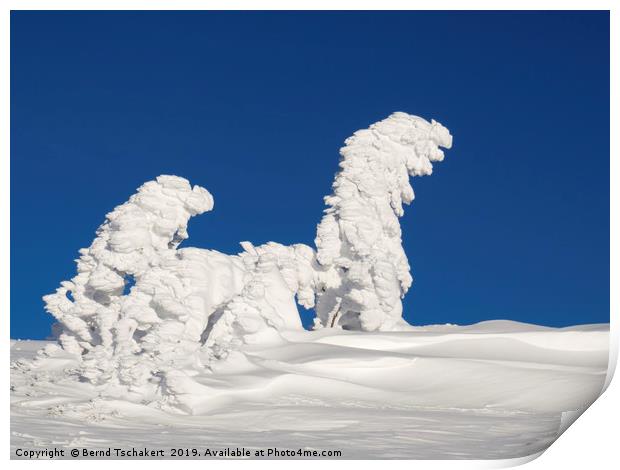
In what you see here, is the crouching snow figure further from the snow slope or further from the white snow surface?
the snow slope

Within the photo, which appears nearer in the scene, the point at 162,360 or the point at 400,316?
the point at 162,360

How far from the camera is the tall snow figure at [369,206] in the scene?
90.2 ft

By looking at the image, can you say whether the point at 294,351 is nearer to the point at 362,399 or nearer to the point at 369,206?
the point at 362,399

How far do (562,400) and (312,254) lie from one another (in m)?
12.2

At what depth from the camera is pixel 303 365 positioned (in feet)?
66.7

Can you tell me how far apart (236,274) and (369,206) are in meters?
4.56

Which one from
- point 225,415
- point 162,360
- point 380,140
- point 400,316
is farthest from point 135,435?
point 380,140

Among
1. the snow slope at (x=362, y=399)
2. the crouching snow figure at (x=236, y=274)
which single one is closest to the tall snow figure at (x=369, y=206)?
the crouching snow figure at (x=236, y=274)

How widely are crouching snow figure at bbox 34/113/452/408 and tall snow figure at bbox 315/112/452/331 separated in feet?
0.10

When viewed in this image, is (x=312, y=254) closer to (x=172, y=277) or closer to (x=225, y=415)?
(x=172, y=277)

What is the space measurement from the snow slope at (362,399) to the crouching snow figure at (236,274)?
3.82 ft

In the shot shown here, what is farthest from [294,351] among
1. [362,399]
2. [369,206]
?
[369,206]

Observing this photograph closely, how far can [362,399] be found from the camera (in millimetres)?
18688
